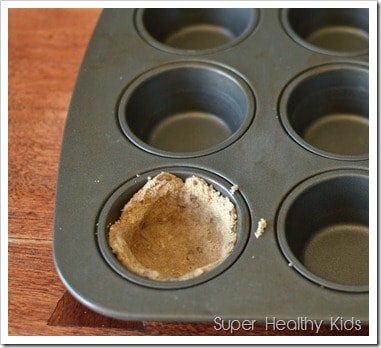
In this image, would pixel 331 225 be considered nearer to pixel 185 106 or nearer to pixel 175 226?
pixel 175 226

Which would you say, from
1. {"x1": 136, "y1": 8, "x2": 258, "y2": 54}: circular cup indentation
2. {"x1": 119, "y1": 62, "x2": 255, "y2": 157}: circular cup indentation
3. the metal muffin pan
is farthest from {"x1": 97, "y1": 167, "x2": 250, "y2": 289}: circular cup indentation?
{"x1": 136, "y1": 8, "x2": 258, "y2": 54}: circular cup indentation

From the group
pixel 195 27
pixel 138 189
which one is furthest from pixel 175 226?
pixel 195 27

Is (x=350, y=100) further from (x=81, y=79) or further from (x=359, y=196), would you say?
(x=81, y=79)

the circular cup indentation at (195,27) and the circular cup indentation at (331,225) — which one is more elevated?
the circular cup indentation at (195,27)

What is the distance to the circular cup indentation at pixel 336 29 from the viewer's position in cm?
135

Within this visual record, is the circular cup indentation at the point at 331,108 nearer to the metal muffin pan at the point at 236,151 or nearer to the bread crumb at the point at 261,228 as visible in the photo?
the metal muffin pan at the point at 236,151

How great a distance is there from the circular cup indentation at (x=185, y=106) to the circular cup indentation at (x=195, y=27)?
18 cm

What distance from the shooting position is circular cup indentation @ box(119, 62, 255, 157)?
115 cm

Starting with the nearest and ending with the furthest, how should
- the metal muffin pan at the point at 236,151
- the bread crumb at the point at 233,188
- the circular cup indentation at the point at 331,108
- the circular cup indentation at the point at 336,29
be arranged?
1. the metal muffin pan at the point at 236,151
2. the bread crumb at the point at 233,188
3. the circular cup indentation at the point at 331,108
4. the circular cup indentation at the point at 336,29

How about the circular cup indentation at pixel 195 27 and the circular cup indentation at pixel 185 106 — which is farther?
the circular cup indentation at pixel 195 27

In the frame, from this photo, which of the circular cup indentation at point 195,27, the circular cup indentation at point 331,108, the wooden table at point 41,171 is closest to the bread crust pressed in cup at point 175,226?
the wooden table at point 41,171

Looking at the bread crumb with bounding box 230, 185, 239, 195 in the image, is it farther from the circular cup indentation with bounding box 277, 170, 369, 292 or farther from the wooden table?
the wooden table

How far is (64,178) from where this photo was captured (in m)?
1.01

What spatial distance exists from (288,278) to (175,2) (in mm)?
723
